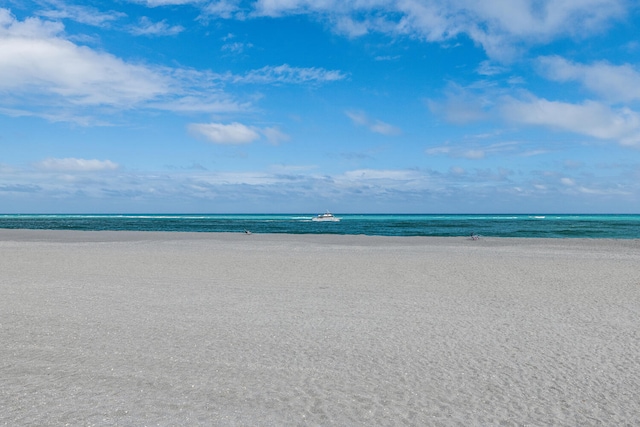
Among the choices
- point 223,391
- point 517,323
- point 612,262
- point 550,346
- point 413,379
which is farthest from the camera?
point 612,262

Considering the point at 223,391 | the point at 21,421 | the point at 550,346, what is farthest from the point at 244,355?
the point at 550,346

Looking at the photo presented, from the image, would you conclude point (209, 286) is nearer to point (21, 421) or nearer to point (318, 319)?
point (318, 319)

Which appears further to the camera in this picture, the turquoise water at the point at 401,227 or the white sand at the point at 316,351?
the turquoise water at the point at 401,227

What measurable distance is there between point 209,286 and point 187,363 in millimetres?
6823

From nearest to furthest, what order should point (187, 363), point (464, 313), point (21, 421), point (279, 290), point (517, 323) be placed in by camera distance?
point (21, 421) < point (187, 363) < point (517, 323) < point (464, 313) < point (279, 290)

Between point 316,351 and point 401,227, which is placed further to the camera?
point 401,227

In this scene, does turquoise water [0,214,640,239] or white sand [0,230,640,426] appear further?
turquoise water [0,214,640,239]

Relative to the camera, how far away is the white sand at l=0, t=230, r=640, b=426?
5457 millimetres

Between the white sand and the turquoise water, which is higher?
the turquoise water

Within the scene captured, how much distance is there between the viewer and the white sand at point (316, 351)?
546cm

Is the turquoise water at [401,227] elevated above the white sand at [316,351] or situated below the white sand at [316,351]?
above

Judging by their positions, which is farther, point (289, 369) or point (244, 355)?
point (244, 355)

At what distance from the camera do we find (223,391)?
5938 mm

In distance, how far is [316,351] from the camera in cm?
755
